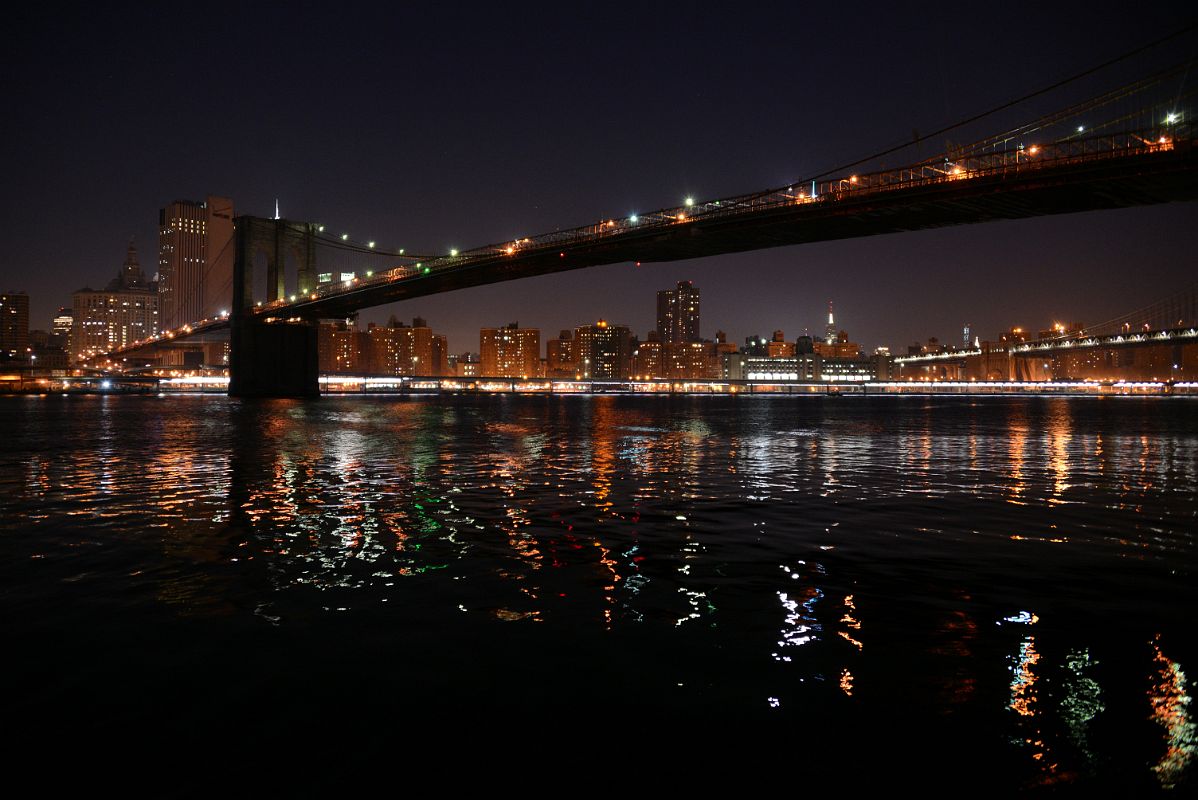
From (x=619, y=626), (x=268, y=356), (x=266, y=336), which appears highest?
(x=266, y=336)

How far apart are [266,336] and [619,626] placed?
7633 cm

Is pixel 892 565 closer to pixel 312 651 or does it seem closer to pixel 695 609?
pixel 695 609

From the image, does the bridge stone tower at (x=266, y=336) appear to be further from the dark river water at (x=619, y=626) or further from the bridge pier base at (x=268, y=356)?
the dark river water at (x=619, y=626)

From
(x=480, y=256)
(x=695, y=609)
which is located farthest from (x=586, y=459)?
(x=480, y=256)

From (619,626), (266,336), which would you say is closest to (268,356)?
(266,336)

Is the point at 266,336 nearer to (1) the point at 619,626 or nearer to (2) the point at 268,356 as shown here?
(2) the point at 268,356

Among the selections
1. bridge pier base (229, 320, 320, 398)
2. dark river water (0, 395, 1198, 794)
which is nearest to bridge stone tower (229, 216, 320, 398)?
bridge pier base (229, 320, 320, 398)

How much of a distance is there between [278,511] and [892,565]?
9.18 meters

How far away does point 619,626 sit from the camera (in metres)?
6.54

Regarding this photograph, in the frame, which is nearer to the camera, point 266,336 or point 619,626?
point 619,626

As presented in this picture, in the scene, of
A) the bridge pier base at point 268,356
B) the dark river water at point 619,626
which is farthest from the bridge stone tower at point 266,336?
the dark river water at point 619,626

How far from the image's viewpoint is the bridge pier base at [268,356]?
246 ft

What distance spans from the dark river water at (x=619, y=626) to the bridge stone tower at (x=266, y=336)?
64.0 metres

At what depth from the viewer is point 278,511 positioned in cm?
1260
